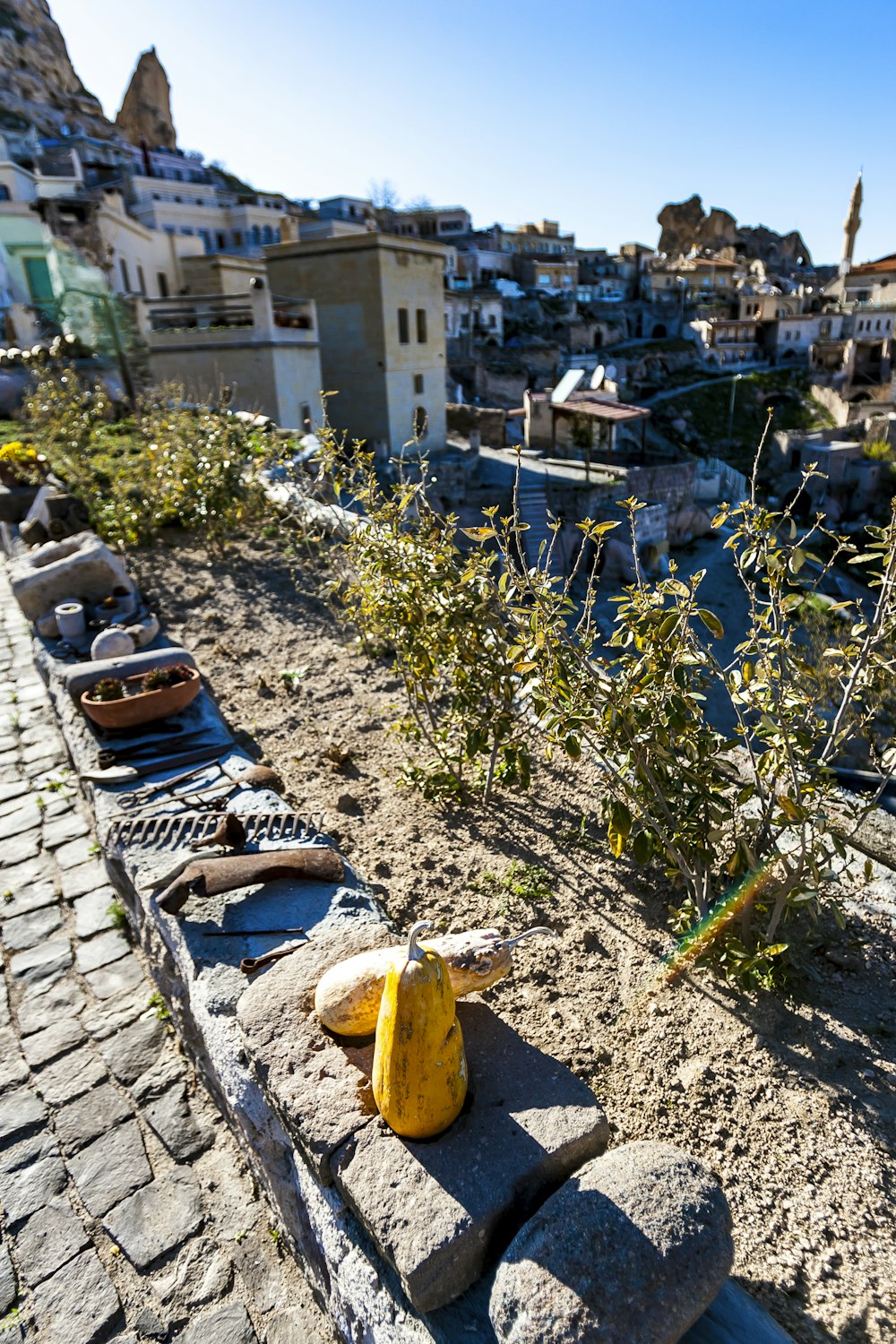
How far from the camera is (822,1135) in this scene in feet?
7.66

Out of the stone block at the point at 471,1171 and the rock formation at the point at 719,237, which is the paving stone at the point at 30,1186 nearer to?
the stone block at the point at 471,1171

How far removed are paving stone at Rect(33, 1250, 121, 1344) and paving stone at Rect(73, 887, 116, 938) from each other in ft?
5.64

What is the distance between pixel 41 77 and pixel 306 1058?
7841cm

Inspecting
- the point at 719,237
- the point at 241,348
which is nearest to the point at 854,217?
the point at 719,237

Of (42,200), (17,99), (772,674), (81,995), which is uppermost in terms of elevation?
(17,99)

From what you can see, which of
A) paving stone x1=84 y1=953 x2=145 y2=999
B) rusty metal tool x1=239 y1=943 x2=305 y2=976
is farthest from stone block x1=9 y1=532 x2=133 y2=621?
rusty metal tool x1=239 y1=943 x2=305 y2=976

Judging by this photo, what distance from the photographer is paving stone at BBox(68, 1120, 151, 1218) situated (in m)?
2.87

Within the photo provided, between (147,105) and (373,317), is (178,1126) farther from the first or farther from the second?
(147,105)

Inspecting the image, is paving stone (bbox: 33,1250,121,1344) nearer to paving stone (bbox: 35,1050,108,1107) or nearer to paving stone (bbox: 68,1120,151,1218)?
paving stone (bbox: 68,1120,151,1218)

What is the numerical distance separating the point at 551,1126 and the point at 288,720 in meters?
3.69

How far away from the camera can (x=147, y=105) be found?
2729 inches

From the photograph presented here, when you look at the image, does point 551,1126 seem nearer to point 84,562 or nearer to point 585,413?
point 84,562

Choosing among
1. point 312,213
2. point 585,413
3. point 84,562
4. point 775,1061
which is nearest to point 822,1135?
point 775,1061

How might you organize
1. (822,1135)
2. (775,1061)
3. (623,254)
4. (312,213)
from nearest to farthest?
(822,1135)
(775,1061)
(312,213)
(623,254)
